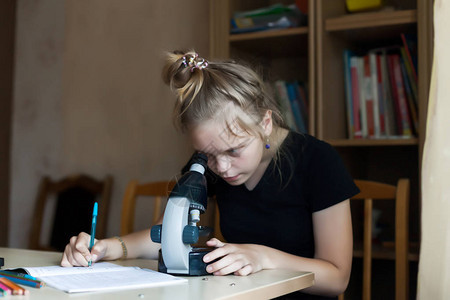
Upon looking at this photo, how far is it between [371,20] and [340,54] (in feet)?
0.75

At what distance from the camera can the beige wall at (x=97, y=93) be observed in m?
2.73

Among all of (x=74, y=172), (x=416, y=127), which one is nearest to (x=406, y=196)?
(x=416, y=127)

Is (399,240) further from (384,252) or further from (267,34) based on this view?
(267,34)

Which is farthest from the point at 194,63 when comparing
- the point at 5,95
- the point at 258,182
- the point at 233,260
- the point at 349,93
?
the point at 5,95

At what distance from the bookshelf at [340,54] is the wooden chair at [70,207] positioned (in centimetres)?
113

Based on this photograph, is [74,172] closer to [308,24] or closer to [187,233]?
[308,24]

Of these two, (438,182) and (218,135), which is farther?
(218,135)

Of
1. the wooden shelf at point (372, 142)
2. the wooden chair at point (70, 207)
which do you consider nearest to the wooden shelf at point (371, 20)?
the wooden shelf at point (372, 142)

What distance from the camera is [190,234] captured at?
97 cm

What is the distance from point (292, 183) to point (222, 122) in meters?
0.29

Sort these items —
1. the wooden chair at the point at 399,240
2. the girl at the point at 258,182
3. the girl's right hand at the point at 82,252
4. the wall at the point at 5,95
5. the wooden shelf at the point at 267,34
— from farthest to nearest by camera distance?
the wall at the point at 5,95
the wooden shelf at the point at 267,34
the wooden chair at the point at 399,240
the girl at the point at 258,182
the girl's right hand at the point at 82,252

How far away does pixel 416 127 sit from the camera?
6.20 feet

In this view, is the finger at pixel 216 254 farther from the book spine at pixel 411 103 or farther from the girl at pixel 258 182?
the book spine at pixel 411 103

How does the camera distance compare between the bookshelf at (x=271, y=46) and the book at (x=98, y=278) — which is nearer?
the book at (x=98, y=278)
